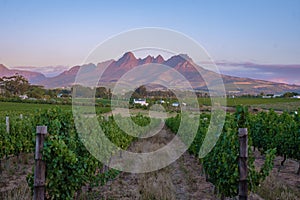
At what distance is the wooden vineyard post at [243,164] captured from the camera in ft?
18.0

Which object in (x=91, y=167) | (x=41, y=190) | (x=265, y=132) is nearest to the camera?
(x=41, y=190)

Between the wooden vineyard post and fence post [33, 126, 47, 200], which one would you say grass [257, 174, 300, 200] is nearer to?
the wooden vineyard post

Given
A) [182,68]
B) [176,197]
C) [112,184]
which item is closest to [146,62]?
[182,68]

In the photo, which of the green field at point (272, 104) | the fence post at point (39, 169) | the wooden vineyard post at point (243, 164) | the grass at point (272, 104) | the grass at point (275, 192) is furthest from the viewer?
the green field at point (272, 104)

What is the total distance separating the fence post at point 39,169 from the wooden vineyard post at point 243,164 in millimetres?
3296

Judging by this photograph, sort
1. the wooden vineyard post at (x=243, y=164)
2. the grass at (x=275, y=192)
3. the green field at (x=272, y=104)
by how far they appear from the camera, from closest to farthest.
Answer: the wooden vineyard post at (x=243, y=164), the grass at (x=275, y=192), the green field at (x=272, y=104)

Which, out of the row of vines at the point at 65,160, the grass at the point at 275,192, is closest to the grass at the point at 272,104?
the grass at the point at 275,192

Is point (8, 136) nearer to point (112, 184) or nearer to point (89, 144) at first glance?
point (112, 184)

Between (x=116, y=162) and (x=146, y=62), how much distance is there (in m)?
4.01

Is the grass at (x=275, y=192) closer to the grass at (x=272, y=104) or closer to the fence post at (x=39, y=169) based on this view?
the fence post at (x=39, y=169)

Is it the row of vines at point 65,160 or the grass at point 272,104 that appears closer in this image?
the row of vines at point 65,160

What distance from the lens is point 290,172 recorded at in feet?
38.5

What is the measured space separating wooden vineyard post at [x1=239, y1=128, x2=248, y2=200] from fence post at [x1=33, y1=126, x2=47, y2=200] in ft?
10.8

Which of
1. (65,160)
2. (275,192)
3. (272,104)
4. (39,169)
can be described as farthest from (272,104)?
(39,169)
